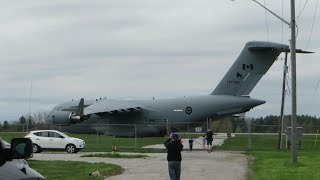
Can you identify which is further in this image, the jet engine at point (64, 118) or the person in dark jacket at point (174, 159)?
the jet engine at point (64, 118)

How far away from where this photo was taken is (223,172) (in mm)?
22859

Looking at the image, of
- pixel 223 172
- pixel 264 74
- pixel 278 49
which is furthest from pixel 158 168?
pixel 264 74

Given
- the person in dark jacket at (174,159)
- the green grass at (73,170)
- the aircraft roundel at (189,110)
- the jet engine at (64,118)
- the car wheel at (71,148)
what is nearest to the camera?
the person in dark jacket at (174,159)

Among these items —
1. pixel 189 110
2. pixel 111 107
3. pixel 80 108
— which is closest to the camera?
pixel 80 108

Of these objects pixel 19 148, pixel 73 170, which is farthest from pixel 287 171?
pixel 19 148

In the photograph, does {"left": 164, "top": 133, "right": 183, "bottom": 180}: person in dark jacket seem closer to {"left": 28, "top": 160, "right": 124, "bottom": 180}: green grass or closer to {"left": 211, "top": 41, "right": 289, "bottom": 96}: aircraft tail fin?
{"left": 28, "top": 160, "right": 124, "bottom": 180}: green grass

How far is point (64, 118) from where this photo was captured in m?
53.1

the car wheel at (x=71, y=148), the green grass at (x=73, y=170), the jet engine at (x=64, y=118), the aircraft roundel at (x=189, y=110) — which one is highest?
the aircraft roundel at (x=189, y=110)

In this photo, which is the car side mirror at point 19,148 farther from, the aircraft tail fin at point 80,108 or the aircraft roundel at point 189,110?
the aircraft roundel at point 189,110

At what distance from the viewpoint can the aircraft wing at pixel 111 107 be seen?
5488cm

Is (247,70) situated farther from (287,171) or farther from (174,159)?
(174,159)

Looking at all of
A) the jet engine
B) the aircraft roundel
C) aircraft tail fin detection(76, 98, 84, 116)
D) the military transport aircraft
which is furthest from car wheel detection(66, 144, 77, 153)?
the aircraft roundel

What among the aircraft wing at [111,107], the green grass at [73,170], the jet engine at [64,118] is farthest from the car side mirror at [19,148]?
the aircraft wing at [111,107]

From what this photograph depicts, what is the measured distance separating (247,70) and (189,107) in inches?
226
